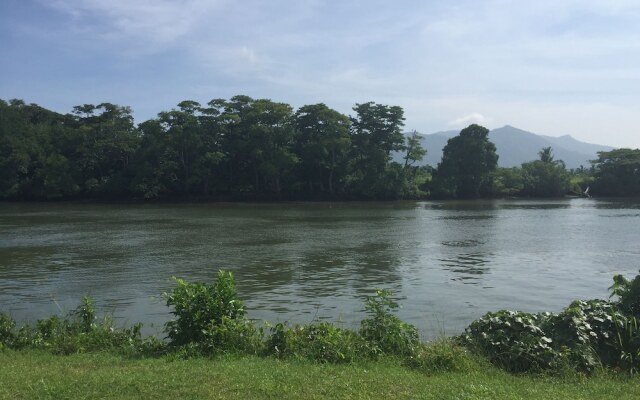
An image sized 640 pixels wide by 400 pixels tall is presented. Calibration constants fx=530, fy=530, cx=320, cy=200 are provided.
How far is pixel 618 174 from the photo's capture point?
82.3 metres

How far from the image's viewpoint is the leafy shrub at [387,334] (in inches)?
320

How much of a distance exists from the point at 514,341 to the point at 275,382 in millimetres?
3555

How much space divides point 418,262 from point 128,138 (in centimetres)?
5849

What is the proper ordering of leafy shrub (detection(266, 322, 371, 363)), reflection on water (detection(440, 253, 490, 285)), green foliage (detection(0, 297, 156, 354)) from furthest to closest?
reflection on water (detection(440, 253, 490, 285)) < green foliage (detection(0, 297, 156, 354)) < leafy shrub (detection(266, 322, 371, 363))

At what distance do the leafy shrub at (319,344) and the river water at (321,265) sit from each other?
3854mm

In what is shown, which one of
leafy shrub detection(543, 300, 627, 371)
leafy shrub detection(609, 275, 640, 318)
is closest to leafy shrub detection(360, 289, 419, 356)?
leafy shrub detection(543, 300, 627, 371)

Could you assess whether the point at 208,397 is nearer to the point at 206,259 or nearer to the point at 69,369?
the point at 69,369

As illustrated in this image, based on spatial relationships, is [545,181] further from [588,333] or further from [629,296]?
[588,333]

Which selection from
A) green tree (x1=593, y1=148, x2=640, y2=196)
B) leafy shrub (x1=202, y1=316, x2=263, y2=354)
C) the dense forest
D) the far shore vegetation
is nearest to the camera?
the far shore vegetation

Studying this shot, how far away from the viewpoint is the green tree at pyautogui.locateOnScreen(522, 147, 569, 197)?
8375 cm

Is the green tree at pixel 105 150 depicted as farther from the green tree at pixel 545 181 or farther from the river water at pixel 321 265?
the green tree at pixel 545 181

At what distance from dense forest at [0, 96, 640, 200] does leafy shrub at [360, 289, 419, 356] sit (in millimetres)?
61201

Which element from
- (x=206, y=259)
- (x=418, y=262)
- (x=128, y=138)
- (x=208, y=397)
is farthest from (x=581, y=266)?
(x=128, y=138)

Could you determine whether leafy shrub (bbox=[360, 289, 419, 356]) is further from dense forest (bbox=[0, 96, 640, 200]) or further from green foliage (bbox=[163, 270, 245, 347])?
dense forest (bbox=[0, 96, 640, 200])
